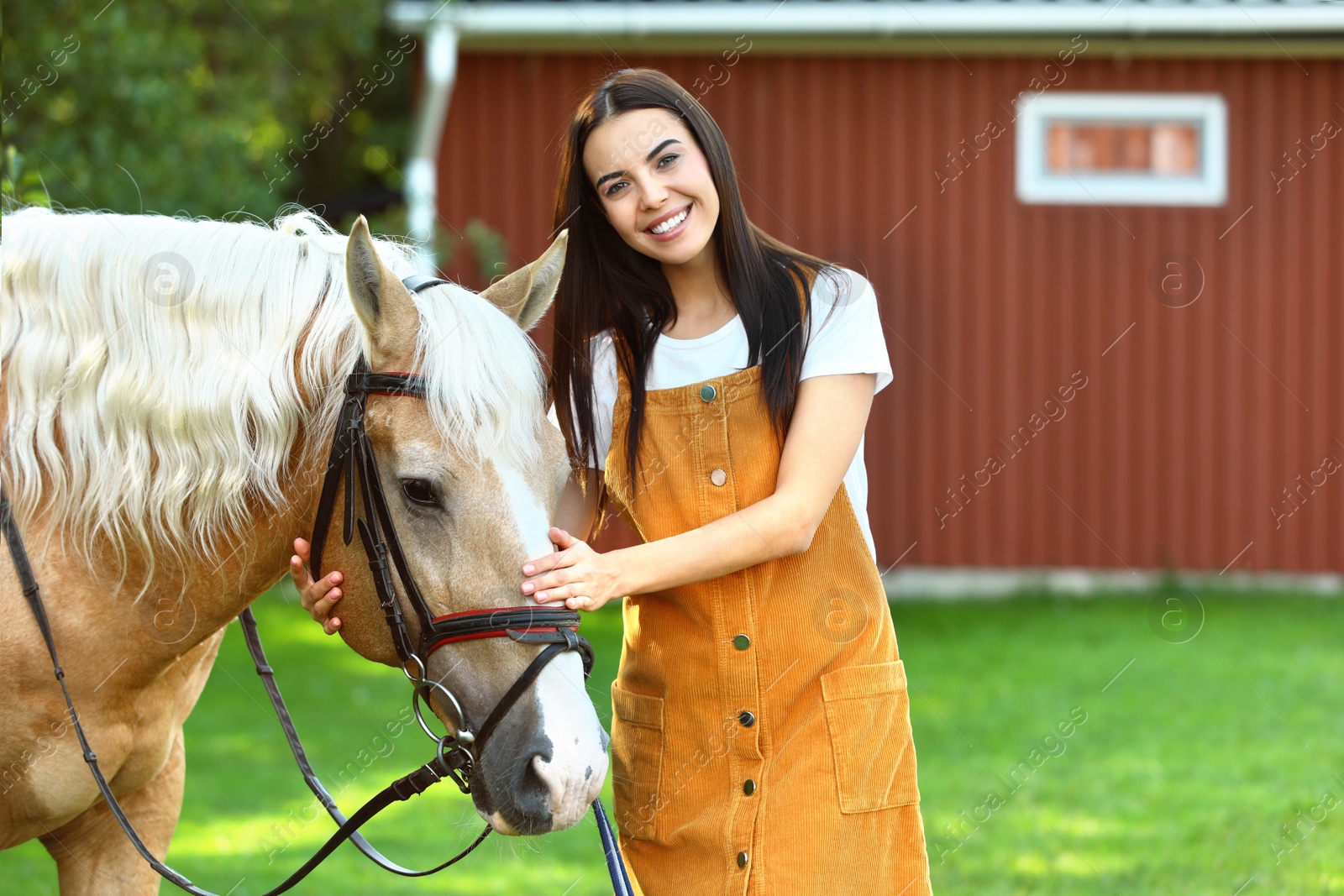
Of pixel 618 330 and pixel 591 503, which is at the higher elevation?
pixel 618 330

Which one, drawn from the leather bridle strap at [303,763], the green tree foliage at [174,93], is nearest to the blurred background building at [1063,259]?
the green tree foliage at [174,93]

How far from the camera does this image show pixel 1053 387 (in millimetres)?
8539

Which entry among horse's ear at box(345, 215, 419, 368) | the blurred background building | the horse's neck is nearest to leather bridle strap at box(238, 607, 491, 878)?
Answer: the horse's neck

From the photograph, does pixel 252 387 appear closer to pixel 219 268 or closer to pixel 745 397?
pixel 219 268

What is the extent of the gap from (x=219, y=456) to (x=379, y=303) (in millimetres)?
341

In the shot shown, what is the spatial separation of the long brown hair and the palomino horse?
0.26 m

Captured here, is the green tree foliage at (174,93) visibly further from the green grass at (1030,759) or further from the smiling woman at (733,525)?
the green grass at (1030,759)

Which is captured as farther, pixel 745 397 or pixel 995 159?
pixel 995 159

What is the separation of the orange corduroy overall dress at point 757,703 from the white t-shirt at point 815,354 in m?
0.04

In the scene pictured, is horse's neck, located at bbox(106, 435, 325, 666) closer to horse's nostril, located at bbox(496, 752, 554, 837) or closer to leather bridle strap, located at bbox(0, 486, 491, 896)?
leather bridle strap, located at bbox(0, 486, 491, 896)

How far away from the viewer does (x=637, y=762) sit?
6.80 feet

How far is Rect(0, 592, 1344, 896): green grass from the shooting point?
4.00 metres

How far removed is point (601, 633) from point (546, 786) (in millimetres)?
5677

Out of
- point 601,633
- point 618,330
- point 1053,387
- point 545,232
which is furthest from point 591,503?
point 1053,387
